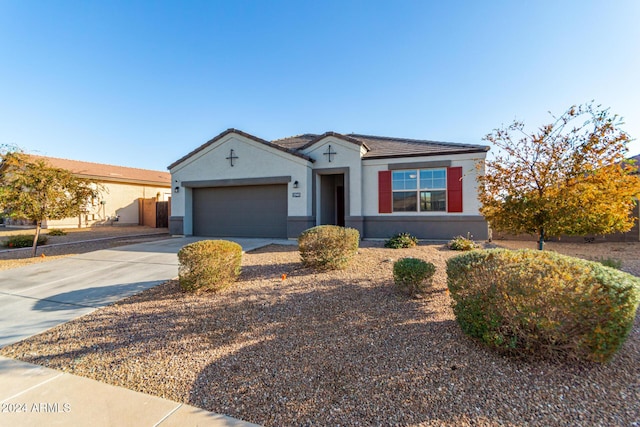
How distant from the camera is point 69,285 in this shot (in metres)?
6.03

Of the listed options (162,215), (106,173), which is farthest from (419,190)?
(106,173)

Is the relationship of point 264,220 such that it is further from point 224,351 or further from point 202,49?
point 224,351

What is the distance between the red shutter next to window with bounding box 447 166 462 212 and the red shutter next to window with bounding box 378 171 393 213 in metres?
2.30

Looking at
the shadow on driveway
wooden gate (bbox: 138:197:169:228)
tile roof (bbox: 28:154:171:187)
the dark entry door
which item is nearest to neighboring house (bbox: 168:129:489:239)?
the dark entry door

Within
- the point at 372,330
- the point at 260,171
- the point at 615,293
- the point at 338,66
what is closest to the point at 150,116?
the point at 260,171

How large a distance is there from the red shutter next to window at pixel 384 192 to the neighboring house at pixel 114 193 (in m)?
17.5

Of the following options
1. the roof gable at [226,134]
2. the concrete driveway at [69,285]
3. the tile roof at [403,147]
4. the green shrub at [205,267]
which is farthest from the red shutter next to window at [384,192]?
the concrete driveway at [69,285]

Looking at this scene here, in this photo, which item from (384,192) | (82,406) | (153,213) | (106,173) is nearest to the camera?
(82,406)

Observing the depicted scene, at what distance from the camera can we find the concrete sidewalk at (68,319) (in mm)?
2396

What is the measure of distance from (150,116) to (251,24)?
749 centimetres

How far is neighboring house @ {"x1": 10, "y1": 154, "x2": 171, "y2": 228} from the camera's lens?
1898cm

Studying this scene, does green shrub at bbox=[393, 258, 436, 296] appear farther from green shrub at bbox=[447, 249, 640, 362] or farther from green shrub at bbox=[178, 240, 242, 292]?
green shrub at bbox=[178, 240, 242, 292]

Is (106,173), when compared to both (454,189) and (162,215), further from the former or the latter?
(454,189)

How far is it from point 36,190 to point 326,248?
30.3 feet
